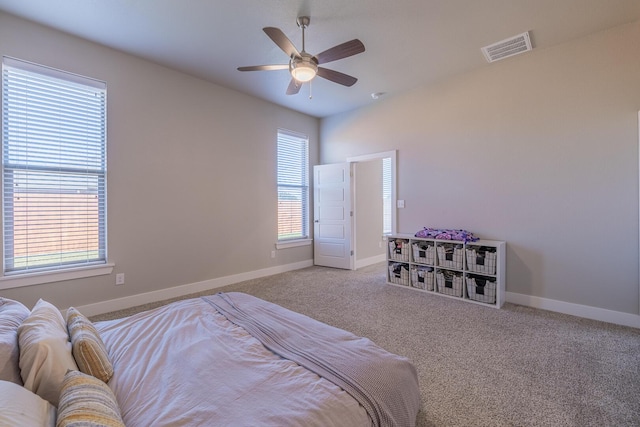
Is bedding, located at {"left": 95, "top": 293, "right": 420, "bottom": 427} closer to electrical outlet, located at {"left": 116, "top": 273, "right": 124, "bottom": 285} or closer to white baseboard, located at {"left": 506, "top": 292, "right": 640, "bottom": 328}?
→ electrical outlet, located at {"left": 116, "top": 273, "right": 124, "bottom": 285}

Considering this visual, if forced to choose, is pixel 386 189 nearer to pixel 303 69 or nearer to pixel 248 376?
pixel 303 69

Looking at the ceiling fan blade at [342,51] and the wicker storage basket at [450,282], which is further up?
the ceiling fan blade at [342,51]

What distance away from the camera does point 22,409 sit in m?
0.74

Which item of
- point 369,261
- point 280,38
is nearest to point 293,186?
point 369,261

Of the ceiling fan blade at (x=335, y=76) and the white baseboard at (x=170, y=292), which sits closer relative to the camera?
the ceiling fan blade at (x=335, y=76)

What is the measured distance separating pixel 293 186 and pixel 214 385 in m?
4.46

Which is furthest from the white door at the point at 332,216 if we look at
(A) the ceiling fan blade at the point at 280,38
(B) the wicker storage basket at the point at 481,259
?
(A) the ceiling fan blade at the point at 280,38

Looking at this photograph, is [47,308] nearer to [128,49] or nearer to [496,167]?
[128,49]

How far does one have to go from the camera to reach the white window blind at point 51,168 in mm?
2707

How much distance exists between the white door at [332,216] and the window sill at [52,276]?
3.35 metres

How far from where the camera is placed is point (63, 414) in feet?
2.49

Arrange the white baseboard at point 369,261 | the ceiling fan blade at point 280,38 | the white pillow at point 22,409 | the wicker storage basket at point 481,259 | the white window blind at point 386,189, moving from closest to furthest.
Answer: the white pillow at point 22,409, the ceiling fan blade at point 280,38, the wicker storage basket at point 481,259, the white baseboard at point 369,261, the white window blind at point 386,189

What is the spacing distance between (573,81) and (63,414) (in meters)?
4.62

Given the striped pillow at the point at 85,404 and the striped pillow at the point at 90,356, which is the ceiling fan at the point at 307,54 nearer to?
the striped pillow at the point at 90,356
